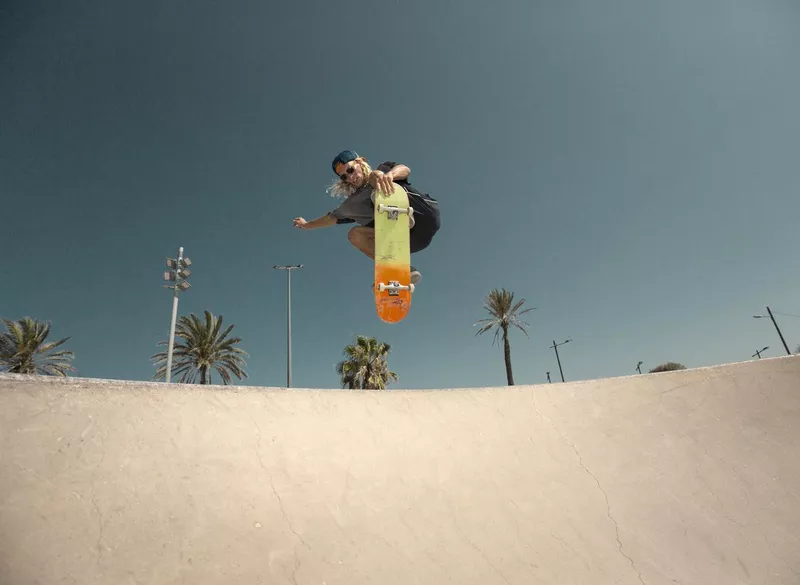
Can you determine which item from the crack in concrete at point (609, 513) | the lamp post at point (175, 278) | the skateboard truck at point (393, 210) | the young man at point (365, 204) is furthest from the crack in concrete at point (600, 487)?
the lamp post at point (175, 278)

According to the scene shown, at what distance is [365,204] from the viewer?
3.59 metres

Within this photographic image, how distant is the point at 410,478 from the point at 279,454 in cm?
85

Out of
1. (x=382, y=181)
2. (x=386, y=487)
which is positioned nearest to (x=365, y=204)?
(x=382, y=181)

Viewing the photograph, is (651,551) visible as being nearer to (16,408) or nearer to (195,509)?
(195,509)

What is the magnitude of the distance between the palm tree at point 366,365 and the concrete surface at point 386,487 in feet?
79.0

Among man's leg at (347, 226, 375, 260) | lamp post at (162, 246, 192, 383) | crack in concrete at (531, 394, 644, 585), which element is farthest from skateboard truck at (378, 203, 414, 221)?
lamp post at (162, 246, 192, 383)

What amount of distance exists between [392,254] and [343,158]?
3.79ft

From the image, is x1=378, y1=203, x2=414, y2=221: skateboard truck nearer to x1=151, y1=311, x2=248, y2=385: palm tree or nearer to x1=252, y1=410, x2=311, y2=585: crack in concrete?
x1=252, y1=410, x2=311, y2=585: crack in concrete

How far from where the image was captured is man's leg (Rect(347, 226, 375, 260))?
3.75m

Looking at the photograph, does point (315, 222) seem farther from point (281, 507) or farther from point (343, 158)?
point (281, 507)

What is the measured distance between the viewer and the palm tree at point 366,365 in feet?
87.3

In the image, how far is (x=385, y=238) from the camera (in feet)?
11.5

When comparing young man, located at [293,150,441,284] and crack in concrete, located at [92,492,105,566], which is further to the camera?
young man, located at [293,150,441,284]

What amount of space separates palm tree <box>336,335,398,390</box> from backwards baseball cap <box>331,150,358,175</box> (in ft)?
77.3
